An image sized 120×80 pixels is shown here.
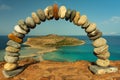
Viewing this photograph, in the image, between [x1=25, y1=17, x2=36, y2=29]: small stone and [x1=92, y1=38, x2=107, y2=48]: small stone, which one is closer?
[x1=25, y1=17, x2=36, y2=29]: small stone

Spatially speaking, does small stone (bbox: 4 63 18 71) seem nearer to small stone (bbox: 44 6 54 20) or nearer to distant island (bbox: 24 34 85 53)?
small stone (bbox: 44 6 54 20)

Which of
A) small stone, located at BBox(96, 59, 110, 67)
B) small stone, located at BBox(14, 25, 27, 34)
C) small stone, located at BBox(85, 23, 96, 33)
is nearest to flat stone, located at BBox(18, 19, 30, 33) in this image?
small stone, located at BBox(14, 25, 27, 34)

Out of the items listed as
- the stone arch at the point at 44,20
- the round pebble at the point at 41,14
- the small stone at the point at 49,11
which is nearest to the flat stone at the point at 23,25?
the stone arch at the point at 44,20

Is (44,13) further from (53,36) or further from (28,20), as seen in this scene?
(53,36)

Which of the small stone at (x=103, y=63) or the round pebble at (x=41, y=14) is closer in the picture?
the round pebble at (x=41, y=14)

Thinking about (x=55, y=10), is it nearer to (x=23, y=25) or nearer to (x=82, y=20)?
(x=82, y=20)

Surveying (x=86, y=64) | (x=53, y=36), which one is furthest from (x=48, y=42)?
(x=86, y=64)

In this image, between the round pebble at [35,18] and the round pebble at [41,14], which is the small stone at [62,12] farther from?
the round pebble at [35,18]

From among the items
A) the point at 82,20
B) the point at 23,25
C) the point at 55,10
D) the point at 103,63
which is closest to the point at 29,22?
the point at 23,25
